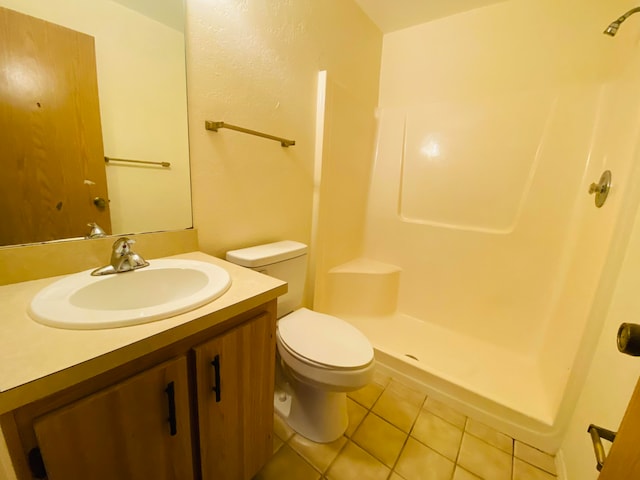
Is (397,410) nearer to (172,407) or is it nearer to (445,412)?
(445,412)

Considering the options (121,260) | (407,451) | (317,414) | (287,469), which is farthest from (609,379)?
(121,260)

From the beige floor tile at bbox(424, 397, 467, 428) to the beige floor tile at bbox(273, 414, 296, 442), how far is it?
703 millimetres

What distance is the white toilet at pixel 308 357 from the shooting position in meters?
0.98

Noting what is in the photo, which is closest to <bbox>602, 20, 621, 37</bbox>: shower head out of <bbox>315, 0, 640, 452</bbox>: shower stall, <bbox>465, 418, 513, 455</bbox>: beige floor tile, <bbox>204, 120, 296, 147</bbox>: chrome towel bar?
<bbox>315, 0, 640, 452</bbox>: shower stall

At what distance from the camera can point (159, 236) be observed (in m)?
0.95

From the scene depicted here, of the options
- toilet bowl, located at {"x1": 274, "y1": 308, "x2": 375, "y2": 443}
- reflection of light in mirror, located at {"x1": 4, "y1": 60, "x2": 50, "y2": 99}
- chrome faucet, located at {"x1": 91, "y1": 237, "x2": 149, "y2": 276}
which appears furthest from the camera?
toilet bowl, located at {"x1": 274, "y1": 308, "x2": 375, "y2": 443}

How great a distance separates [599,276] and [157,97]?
1762 mm

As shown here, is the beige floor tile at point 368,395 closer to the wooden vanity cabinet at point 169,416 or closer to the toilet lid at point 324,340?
the toilet lid at point 324,340

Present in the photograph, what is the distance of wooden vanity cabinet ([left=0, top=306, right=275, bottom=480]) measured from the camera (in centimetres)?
44

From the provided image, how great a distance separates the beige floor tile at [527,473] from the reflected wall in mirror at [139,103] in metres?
1.67

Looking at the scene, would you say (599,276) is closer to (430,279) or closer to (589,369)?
(589,369)

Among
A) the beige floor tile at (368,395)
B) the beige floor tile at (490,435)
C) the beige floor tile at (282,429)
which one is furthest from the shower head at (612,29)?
the beige floor tile at (282,429)

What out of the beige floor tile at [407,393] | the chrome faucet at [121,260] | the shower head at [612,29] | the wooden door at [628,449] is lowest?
the beige floor tile at [407,393]

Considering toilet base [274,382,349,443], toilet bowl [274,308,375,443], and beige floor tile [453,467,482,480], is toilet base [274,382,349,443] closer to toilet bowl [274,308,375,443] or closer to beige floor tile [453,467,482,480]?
toilet bowl [274,308,375,443]
